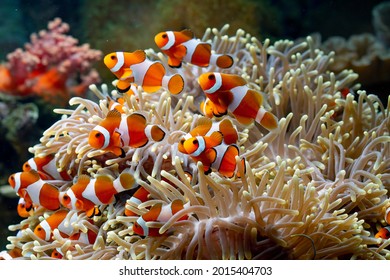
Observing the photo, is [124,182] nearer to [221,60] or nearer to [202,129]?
[202,129]

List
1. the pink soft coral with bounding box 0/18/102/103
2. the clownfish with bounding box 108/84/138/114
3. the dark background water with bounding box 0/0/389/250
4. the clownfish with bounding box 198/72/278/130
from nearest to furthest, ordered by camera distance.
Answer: the clownfish with bounding box 198/72/278/130
the clownfish with bounding box 108/84/138/114
the pink soft coral with bounding box 0/18/102/103
the dark background water with bounding box 0/0/389/250

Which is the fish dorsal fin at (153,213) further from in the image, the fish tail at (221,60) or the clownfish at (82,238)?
the fish tail at (221,60)

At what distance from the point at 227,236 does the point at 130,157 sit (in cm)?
49

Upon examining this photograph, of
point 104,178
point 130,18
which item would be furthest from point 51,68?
point 104,178

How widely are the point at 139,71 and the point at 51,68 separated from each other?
5.71 feet

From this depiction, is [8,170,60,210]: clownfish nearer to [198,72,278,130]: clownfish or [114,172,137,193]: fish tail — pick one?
[114,172,137,193]: fish tail

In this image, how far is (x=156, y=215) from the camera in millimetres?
1276

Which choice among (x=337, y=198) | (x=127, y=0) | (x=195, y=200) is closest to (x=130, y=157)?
(x=195, y=200)

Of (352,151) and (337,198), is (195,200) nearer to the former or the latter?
(337,198)

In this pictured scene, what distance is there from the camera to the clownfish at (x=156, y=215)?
4.18ft

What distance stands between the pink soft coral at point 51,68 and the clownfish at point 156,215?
1930 mm

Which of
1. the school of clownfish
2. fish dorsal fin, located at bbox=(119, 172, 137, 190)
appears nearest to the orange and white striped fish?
the school of clownfish

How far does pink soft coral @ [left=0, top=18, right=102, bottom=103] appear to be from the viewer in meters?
2.90
